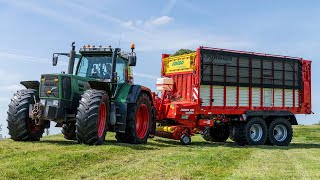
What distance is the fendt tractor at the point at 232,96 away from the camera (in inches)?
671

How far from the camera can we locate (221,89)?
1762 centimetres

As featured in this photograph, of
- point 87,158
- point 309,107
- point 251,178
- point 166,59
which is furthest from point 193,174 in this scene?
point 309,107

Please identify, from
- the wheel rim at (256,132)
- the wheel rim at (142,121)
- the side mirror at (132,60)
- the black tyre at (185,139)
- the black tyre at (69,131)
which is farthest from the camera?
the wheel rim at (256,132)

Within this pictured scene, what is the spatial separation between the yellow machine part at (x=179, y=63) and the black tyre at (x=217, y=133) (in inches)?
127

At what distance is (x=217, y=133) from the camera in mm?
20094

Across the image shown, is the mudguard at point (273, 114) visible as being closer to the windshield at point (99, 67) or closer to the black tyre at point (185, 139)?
the black tyre at point (185, 139)

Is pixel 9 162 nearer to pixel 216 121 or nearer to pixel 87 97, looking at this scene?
pixel 87 97

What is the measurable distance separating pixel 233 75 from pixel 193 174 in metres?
9.92

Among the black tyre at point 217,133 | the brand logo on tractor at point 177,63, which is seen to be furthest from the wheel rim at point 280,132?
the brand logo on tractor at point 177,63

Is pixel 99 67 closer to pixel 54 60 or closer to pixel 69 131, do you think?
pixel 54 60

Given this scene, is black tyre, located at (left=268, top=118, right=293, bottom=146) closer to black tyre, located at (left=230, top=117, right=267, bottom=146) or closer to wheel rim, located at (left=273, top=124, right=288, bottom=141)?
wheel rim, located at (left=273, top=124, right=288, bottom=141)

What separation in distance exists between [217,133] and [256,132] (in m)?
2.23

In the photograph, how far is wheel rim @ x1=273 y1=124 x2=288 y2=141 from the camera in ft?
62.1

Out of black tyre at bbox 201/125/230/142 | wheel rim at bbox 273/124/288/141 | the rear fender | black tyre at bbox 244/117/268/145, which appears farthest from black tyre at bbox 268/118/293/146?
the rear fender
